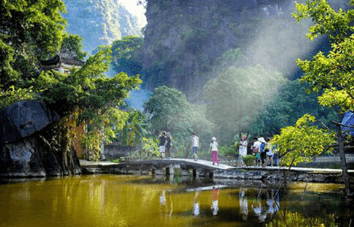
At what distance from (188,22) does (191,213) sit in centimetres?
6085

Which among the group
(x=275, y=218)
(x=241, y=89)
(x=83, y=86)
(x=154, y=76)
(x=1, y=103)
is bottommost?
(x=275, y=218)

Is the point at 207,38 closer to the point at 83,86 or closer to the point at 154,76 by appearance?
the point at 154,76

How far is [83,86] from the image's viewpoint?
19078 millimetres

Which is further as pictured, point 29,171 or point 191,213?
point 29,171

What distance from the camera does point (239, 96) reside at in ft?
109

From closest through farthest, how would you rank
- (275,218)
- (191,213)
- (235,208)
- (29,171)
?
(275,218) < (191,213) < (235,208) < (29,171)

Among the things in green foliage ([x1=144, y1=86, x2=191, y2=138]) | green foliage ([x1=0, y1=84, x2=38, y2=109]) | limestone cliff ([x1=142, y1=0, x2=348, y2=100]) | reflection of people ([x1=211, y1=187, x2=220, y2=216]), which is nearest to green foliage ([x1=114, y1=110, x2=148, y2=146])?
green foliage ([x1=144, y1=86, x2=191, y2=138])

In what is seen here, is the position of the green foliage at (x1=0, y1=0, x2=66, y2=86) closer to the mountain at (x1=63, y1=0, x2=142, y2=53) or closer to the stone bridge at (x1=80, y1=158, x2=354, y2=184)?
the stone bridge at (x1=80, y1=158, x2=354, y2=184)

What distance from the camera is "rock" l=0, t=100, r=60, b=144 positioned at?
17359mm

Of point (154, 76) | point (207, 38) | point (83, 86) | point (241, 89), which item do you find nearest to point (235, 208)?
point (83, 86)

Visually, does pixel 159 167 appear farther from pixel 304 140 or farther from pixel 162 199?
pixel 304 140

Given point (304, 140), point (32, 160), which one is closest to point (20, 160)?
point (32, 160)

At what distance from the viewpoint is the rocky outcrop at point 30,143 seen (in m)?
17.4

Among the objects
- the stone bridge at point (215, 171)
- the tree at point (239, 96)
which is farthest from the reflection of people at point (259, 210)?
the tree at point (239, 96)
